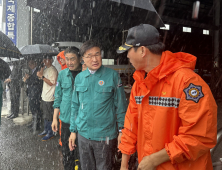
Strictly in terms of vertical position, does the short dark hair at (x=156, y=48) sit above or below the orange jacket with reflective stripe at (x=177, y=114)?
above

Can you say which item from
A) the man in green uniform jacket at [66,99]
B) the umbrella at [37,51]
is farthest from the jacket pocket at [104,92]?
the umbrella at [37,51]

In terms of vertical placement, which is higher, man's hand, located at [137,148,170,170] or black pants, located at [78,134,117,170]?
man's hand, located at [137,148,170,170]

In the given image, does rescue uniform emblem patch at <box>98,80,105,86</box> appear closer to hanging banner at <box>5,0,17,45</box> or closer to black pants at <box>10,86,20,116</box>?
black pants at <box>10,86,20,116</box>

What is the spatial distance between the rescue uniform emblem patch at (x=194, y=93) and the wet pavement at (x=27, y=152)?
3478 millimetres

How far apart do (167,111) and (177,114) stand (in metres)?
0.07

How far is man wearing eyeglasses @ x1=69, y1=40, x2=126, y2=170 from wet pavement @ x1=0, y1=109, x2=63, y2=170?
6.47ft

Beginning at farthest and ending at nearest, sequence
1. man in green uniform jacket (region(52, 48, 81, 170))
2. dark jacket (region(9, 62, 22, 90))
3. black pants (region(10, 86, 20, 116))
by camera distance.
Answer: black pants (region(10, 86, 20, 116)) < dark jacket (region(9, 62, 22, 90)) < man in green uniform jacket (region(52, 48, 81, 170))

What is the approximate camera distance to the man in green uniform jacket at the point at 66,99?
3213mm

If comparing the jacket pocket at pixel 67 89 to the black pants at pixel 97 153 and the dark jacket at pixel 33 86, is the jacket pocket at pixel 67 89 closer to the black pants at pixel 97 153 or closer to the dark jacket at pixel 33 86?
the black pants at pixel 97 153

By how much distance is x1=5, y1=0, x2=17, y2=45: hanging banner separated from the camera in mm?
10211

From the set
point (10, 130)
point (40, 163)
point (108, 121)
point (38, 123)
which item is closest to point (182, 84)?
point (108, 121)

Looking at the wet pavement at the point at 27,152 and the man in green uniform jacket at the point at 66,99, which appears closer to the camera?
the man in green uniform jacket at the point at 66,99

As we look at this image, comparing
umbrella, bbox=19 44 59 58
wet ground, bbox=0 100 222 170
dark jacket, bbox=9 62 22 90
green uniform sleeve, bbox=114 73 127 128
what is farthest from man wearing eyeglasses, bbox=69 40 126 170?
dark jacket, bbox=9 62 22 90

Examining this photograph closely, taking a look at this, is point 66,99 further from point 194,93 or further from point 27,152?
point 27,152
